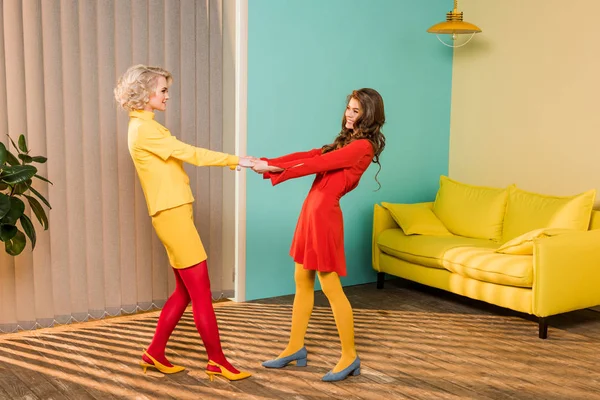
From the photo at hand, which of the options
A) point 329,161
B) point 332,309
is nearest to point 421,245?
point 332,309

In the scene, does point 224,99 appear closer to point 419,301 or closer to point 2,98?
point 2,98

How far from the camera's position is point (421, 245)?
4.34 metres

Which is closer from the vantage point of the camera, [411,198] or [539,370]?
[539,370]

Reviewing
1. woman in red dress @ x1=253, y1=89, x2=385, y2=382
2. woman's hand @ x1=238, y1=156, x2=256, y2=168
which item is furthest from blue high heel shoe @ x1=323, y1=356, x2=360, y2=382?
woman's hand @ x1=238, y1=156, x2=256, y2=168

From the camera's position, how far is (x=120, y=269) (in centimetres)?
389

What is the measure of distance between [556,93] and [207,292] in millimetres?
2969

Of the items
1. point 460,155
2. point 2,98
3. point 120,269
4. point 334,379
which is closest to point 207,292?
point 334,379

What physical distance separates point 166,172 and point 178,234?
0.90ft

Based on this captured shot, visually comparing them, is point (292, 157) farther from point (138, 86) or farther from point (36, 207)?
point (36, 207)

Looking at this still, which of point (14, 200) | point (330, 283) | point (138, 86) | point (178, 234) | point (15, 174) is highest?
point (138, 86)

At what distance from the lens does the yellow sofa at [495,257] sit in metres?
3.57

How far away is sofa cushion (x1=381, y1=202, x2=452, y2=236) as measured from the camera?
14.9ft

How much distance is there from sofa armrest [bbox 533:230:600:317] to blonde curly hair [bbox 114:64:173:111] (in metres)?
2.22

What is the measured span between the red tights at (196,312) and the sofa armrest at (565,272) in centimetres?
176
